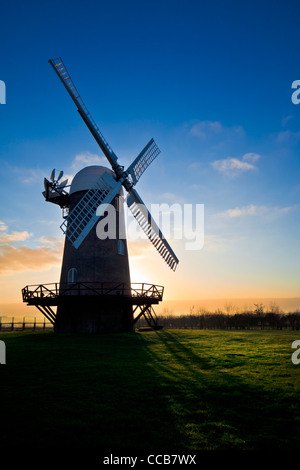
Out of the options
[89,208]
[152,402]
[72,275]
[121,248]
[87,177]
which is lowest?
[152,402]

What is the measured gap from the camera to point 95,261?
70.8 ft

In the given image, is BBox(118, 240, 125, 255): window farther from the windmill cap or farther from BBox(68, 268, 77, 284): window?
the windmill cap

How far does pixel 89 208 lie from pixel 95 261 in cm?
382

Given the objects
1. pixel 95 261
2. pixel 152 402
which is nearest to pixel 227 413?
pixel 152 402

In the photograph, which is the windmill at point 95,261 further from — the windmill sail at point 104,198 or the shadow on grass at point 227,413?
the shadow on grass at point 227,413

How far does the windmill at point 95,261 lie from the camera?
20.6 meters

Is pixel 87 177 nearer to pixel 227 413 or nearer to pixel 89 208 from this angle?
pixel 89 208

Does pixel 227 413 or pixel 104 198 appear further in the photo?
pixel 104 198

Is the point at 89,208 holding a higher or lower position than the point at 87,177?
Answer: lower

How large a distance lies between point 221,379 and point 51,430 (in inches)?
193

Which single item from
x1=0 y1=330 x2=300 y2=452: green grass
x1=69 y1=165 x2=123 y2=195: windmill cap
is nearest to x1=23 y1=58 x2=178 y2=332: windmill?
x1=69 y1=165 x2=123 y2=195: windmill cap

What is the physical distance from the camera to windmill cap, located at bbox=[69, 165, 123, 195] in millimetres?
22969

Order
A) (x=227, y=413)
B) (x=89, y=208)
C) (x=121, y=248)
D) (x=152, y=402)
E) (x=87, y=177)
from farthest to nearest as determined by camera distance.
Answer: (x=87, y=177), (x=121, y=248), (x=89, y=208), (x=152, y=402), (x=227, y=413)
